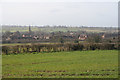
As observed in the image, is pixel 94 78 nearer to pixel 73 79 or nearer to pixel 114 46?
pixel 73 79

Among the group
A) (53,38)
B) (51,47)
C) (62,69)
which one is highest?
(53,38)

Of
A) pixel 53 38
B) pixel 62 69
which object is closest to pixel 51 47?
pixel 62 69

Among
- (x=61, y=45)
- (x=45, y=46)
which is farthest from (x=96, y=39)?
(x=45, y=46)

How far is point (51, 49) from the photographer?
30344 millimetres

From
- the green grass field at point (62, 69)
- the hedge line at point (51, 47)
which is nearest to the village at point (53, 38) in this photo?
the hedge line at point (51, 47)

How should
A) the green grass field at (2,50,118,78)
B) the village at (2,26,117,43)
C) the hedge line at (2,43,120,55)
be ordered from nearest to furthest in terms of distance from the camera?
the green grass field at (2,50,118,78), the hedge line at (2,43,120,55), the village at (2,26,117,43)

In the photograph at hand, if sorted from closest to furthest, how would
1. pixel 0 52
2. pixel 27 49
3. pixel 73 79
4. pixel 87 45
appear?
pixel 73 79, pixel 0 52, pixel 27 49, pixel 87 45

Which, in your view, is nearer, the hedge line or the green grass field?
the green grass field

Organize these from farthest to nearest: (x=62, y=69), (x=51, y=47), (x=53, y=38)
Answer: (x=53, y=38) < (x=51, y=47) < (x=62, y=69)

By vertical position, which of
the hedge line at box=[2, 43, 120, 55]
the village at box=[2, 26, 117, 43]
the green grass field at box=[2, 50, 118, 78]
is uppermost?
the village at box=[2, 26, 117, 43]

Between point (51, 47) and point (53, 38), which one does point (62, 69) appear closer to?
point (51, 47)

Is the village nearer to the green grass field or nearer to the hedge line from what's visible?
the hedge line

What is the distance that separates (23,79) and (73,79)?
9.30ft

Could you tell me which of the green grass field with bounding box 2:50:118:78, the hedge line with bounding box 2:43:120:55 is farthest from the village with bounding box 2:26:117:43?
the green grass field with bounding box 2:50:118:78
